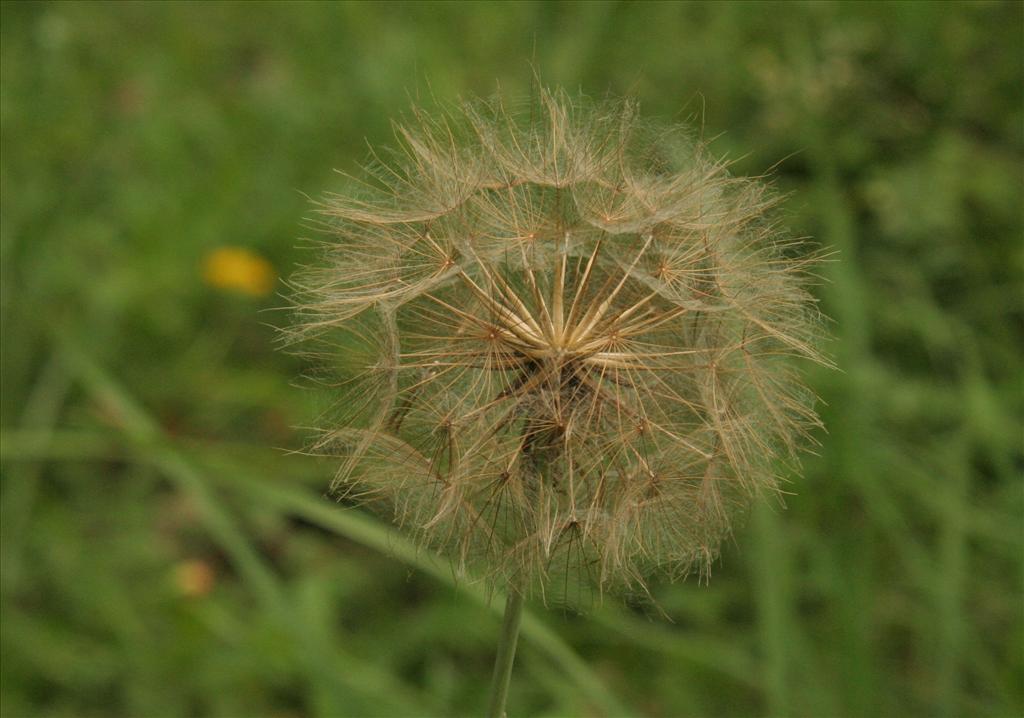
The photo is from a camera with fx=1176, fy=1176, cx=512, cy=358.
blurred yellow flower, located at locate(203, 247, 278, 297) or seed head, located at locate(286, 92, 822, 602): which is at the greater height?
blurred yellow flower, located at locate(203, 247, 278, 297)

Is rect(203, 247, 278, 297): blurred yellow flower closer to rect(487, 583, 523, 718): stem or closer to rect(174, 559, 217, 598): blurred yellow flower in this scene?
rect(174, 559, 217, 598): blurred yellow flower

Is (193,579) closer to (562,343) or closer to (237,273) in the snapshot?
(237,273)

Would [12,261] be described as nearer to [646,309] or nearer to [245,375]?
[245,375]

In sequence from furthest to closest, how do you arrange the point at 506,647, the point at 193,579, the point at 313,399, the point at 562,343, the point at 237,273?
the point at 237,273 → the point at 193,579 → the point at 313,399 → the point at 562,343 → the point at 506,647

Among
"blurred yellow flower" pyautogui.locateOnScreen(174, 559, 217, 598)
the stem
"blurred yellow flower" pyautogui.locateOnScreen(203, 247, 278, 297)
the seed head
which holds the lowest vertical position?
the stem

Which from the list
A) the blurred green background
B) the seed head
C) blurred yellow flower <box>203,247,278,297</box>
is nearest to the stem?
the seed head

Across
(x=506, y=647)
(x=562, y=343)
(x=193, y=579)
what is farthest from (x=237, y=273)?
(x=506, y=647)

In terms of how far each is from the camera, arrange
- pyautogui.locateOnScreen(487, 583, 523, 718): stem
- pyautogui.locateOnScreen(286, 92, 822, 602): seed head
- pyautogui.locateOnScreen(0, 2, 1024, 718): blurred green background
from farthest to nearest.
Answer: pyautogui.locateOnScreen(0, 2, 1024, 718): blurred green background → pyautogui.locateOnScreen(286, 92, 822, 602): seed head → pyautogui.locateOnScreen(487, 583, 523, 718): stem
